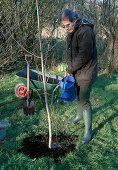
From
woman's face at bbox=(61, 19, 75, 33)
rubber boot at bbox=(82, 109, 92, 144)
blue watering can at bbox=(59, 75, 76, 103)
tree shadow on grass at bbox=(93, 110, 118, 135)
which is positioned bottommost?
tree shadow on grass at bbox=(93, 110, 118, 135)

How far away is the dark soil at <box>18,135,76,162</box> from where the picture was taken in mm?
2869

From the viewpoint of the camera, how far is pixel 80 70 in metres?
2.88

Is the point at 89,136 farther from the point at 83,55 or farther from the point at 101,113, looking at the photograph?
the point at 83,55

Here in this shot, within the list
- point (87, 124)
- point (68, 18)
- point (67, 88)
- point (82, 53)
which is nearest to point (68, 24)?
point (68, 18)

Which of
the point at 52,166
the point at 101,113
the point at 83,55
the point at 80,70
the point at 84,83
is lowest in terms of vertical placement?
the point at 101,113

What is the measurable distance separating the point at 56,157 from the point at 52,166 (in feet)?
1.01

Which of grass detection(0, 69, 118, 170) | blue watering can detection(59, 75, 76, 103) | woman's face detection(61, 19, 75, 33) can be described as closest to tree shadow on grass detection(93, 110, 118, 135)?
grass detection(0, 69, 118, 170)

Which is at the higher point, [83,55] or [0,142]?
[83,55]

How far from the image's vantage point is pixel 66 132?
3.48 meters

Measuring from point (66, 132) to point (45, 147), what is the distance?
23.4 inches

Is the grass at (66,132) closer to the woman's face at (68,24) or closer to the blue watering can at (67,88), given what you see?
the blue watering can at (67,88)

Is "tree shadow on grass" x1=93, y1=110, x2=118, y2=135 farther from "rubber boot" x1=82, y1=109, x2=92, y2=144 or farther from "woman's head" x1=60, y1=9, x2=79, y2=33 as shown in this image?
"woman's head" x1=60, y1=9, x2=79, y2=33

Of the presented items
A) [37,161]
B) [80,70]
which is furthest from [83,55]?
[37,161]

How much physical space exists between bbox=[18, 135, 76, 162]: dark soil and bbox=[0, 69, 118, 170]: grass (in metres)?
0.10
